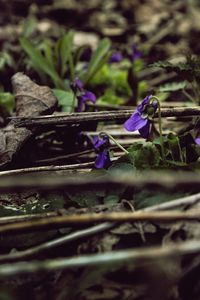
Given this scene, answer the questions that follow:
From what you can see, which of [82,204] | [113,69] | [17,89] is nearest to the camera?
[82,204]

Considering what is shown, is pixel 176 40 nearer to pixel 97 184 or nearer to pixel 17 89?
pixel 17 89

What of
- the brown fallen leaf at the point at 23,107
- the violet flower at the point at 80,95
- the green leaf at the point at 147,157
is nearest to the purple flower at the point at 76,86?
the violet flower at the point at 80,95

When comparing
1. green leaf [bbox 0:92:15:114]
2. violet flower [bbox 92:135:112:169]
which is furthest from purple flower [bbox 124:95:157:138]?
green leaf [bbox 0:92:15:114]

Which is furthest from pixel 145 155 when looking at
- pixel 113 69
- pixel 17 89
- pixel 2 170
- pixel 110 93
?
pixel 113 69

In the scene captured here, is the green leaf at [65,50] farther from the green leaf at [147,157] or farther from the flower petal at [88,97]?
the green leaf at [147,157]

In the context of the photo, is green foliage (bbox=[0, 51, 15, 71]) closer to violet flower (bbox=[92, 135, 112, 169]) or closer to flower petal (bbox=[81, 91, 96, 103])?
flower petal (bbox=[81, 91, 96, 103])

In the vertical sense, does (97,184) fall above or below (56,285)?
above
